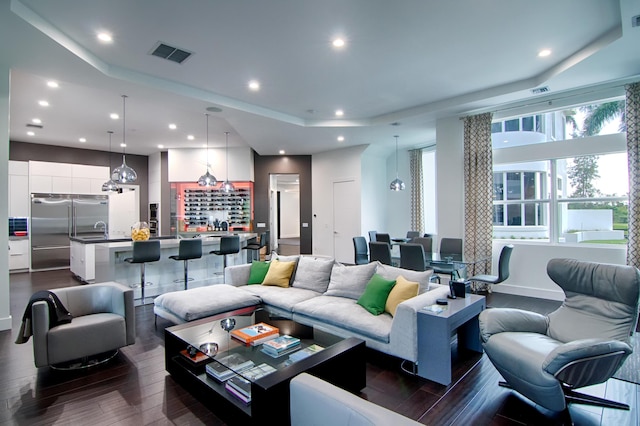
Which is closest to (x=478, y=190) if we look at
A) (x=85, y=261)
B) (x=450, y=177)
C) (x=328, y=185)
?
(x=450, y=177)

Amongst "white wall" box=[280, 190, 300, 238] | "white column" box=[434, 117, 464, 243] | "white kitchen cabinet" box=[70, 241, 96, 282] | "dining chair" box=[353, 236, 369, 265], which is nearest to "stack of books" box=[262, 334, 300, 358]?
"dining chair" box=[353, 236, 369, 265]

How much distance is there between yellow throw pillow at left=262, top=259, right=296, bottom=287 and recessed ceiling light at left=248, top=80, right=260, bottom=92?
2.78 metres

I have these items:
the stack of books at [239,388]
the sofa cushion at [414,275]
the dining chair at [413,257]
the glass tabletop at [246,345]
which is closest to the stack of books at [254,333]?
the glass tabletop at [246,345]

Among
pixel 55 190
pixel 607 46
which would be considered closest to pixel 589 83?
pixel 607 46

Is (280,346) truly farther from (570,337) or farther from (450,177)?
(450,177)

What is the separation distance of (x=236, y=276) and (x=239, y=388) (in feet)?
8.21

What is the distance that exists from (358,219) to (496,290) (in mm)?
3684

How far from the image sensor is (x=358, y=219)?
8688 millimetres

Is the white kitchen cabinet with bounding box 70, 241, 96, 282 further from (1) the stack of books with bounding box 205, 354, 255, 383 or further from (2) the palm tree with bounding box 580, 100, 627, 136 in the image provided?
(2) the palm tree with bounding box 580, 100, 627, 136

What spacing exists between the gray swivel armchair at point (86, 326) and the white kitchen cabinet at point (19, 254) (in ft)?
22.8

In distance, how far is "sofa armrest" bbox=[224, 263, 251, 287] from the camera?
477 cm

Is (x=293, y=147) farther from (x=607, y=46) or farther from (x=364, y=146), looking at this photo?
(x=607, y=46)

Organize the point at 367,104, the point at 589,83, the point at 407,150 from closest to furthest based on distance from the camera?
the point at 589,83 → the point at 367,104 → the point at 407,150

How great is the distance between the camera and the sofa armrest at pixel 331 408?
4.15 ft
